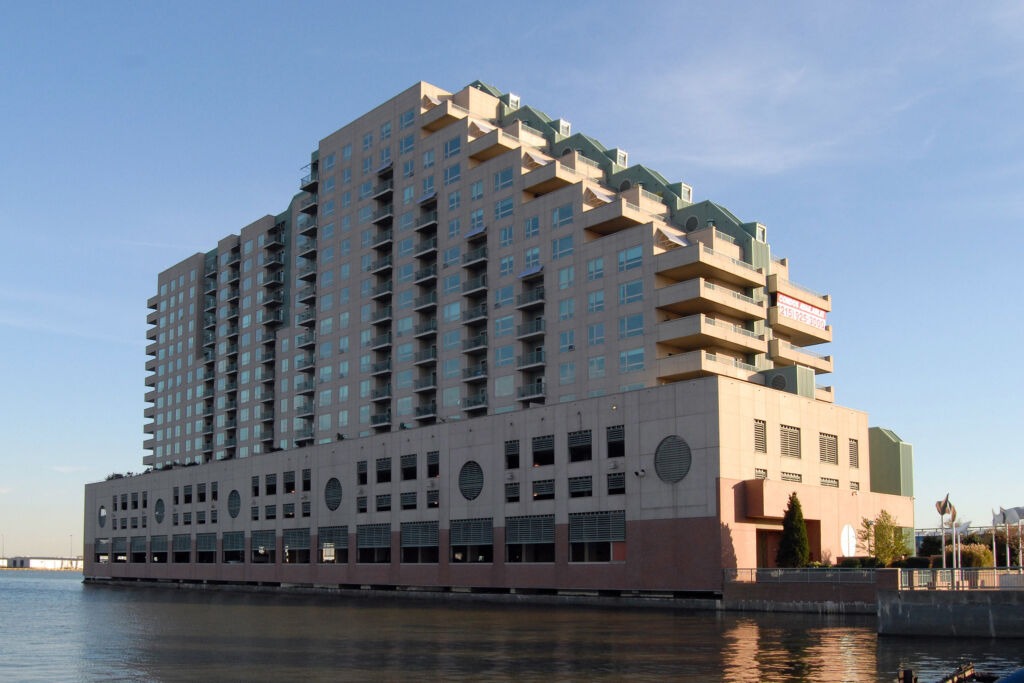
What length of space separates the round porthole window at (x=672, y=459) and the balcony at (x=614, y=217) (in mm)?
23017

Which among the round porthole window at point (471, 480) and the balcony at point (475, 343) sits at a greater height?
the balcony at point (475, 343)

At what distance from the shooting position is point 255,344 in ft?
475

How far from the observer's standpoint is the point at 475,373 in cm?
10781

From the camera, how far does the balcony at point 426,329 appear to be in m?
114

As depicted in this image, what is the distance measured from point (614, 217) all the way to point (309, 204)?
165ft

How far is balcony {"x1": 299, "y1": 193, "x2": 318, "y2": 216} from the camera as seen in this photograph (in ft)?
437

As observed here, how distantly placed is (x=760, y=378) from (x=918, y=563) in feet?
95.6

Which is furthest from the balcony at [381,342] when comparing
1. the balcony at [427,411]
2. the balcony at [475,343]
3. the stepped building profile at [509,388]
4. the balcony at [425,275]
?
the balcony at [475,343]

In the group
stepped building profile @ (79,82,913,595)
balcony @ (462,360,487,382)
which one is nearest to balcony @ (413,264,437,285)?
stepped building profile @ (79,82,913,595)

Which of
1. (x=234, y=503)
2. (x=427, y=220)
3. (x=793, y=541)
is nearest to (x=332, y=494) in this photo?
(x=234, y=503)

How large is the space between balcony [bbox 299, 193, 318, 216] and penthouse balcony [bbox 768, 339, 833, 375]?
59570 millimetres

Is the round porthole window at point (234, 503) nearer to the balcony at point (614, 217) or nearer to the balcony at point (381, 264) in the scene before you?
the balcony at point (381, 264)

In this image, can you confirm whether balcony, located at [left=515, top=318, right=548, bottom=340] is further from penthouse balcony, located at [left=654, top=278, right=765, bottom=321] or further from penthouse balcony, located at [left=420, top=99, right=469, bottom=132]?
penthouse balcony, located at [left=420, top=99, right=469, bottom=132]

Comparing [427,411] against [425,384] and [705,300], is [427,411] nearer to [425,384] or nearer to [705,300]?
[425,384]
